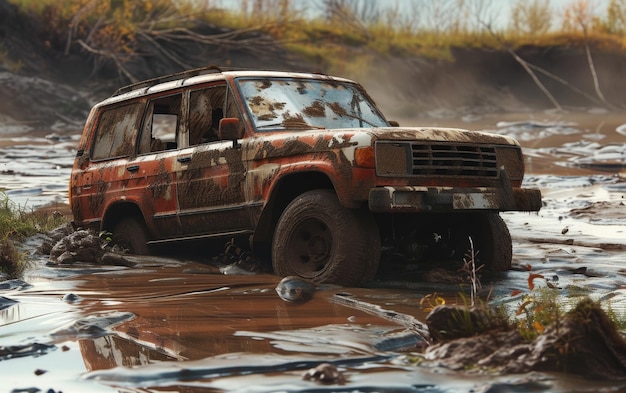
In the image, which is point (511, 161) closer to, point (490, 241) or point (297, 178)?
point (490, 241)

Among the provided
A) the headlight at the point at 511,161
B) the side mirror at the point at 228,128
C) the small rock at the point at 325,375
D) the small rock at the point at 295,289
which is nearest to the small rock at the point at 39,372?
the small rock at the point at 325,375

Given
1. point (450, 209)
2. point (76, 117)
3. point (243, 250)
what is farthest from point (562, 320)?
point (76, 117)

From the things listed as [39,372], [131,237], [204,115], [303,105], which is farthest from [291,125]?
[39,372]

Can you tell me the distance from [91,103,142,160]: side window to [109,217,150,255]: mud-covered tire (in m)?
0.61

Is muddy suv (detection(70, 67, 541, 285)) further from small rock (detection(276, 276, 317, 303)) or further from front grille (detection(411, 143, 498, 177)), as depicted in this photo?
small rock (detection(276, 276, 317, 303))

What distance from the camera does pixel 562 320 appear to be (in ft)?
14.1

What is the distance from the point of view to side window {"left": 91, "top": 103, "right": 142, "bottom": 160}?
29.9 feet

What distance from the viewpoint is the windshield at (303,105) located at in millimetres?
7844

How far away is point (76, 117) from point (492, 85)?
13.1 metres

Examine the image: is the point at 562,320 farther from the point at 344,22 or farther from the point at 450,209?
the point at 344,22

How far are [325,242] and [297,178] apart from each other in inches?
24.2

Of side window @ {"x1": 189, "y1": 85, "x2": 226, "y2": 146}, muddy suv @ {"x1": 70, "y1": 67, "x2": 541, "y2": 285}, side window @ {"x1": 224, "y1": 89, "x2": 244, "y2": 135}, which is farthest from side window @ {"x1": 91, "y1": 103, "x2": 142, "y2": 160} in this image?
side window @ {"x1": 224, "y1": 89, "x2": 244, "y2": 135}

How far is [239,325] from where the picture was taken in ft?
17.9

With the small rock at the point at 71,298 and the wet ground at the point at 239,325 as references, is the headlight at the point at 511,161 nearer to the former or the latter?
the wet ground at the point at 239,325
